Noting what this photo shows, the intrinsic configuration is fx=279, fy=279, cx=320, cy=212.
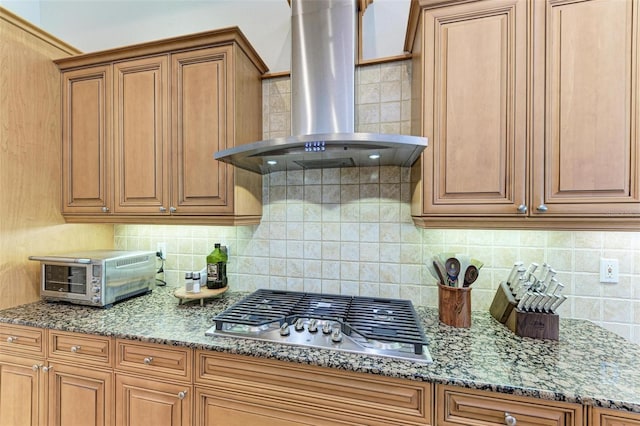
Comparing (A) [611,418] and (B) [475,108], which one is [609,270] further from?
(B) [475,108]

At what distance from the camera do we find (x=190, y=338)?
1.21m

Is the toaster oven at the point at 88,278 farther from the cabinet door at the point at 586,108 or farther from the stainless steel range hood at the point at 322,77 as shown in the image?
the cabinet door at the point at 586,108

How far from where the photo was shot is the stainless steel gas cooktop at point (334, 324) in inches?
43.5

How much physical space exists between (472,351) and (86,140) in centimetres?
236

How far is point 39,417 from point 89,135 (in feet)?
5.04

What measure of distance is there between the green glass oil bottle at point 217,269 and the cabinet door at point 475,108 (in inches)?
49.6

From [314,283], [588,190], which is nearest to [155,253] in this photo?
[314,283]

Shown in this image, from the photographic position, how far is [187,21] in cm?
200

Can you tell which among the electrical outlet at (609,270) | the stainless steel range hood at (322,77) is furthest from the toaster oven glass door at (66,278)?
the electrical outlet at (609,270)

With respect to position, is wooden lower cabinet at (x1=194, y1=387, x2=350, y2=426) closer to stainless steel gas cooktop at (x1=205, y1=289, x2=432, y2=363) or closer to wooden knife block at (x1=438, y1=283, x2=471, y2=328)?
stainless steel gas cooktop at (x1=205, y1=289, x2=432, y2=363)

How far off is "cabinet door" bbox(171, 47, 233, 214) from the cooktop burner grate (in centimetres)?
55

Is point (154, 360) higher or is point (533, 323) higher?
point (533, 323)

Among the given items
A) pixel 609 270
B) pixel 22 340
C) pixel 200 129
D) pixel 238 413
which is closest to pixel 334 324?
pixel 238 413

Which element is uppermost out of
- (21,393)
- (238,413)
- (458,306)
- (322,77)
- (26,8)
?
(26,8)
